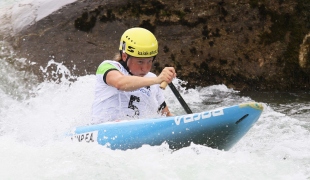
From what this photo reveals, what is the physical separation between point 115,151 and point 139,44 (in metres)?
1.11

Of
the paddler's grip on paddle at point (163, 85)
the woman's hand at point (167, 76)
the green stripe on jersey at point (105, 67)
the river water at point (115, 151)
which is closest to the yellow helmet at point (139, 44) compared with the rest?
the green stripe on jersey at point (105, 67)

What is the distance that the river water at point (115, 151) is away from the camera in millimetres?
5609

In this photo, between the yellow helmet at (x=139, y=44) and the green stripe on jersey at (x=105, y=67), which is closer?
the yellow helmet at (x=139, y=44)

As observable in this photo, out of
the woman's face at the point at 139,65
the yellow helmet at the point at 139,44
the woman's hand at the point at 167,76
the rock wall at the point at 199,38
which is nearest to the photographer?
the woman's hand at the point at 167,76

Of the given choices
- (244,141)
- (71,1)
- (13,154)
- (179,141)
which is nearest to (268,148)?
(244,141)

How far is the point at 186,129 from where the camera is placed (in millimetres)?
5918

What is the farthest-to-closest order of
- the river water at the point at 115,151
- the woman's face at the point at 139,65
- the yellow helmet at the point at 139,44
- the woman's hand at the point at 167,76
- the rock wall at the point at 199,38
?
1. the rock wall at the point at 199,38
2. the woman's face at the point at 139,65
3. the yellow helmet at the point at 139,44
4. the woman's hand at the point at 167,76
5. the river water at the point at 115,151

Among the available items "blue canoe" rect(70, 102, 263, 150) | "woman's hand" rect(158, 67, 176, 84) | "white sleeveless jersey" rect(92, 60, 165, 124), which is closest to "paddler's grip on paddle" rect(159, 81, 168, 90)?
"woman's hand" rect(158, 67, 176, 84)

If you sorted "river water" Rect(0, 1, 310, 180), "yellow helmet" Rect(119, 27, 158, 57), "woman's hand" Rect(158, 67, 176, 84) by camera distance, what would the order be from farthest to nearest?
1. "yellow helmet" Rect(119, 27, 158, 57)
2. "woman's hand" Rect(158, 67, 176, 84)
3. "river water" Rect(0, 1, 310, 180)

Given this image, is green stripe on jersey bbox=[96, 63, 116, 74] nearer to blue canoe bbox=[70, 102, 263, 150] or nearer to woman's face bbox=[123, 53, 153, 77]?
woman's face bbox=[123, 53, 153, 77]

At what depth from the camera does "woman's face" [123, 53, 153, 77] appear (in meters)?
6.40

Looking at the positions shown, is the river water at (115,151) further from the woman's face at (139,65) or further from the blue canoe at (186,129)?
the woman's face at (139,65)

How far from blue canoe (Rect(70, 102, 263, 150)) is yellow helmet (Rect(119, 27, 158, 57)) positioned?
697 mm

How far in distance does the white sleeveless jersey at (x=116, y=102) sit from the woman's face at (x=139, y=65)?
0.08m
